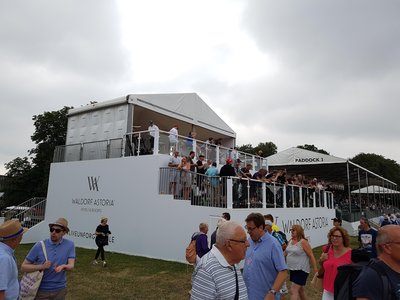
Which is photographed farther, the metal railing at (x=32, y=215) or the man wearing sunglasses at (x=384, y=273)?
the metal railing at (x=32, y=215)

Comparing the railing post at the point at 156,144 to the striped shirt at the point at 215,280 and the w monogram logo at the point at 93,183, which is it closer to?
the w monogram logo at the point at 93,183

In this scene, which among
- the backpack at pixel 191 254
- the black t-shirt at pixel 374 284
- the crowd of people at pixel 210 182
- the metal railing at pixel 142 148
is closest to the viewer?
the black t-shirt at pixel 374 284

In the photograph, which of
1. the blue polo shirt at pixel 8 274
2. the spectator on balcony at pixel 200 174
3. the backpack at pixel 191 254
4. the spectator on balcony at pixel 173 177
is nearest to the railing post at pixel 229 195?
the spectator on balcony at pixel 200 174

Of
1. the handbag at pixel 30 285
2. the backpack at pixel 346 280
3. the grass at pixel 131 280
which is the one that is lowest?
the grass at pixel 131 280

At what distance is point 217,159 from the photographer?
667 inches

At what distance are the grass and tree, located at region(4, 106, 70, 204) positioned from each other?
1059 inches

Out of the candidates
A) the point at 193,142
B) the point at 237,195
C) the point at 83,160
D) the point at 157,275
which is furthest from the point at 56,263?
the point at 83,160

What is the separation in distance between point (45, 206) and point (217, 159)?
10.0 metres

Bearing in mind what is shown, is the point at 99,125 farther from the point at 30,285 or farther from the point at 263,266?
the point at 263,266

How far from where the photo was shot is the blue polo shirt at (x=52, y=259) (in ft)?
13.7

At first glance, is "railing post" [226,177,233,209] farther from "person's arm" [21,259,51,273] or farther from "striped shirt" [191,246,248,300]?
"striped shirt" [191,246,248,300]

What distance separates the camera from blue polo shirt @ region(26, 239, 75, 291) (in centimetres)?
416

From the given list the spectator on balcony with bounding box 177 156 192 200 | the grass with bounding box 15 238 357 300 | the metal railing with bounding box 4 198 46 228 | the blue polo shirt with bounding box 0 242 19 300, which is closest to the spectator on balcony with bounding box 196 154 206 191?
the spectator on balcony with bounding box 177 156 192 200

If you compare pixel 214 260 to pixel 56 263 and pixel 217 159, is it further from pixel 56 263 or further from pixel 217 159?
pixel 217 159
